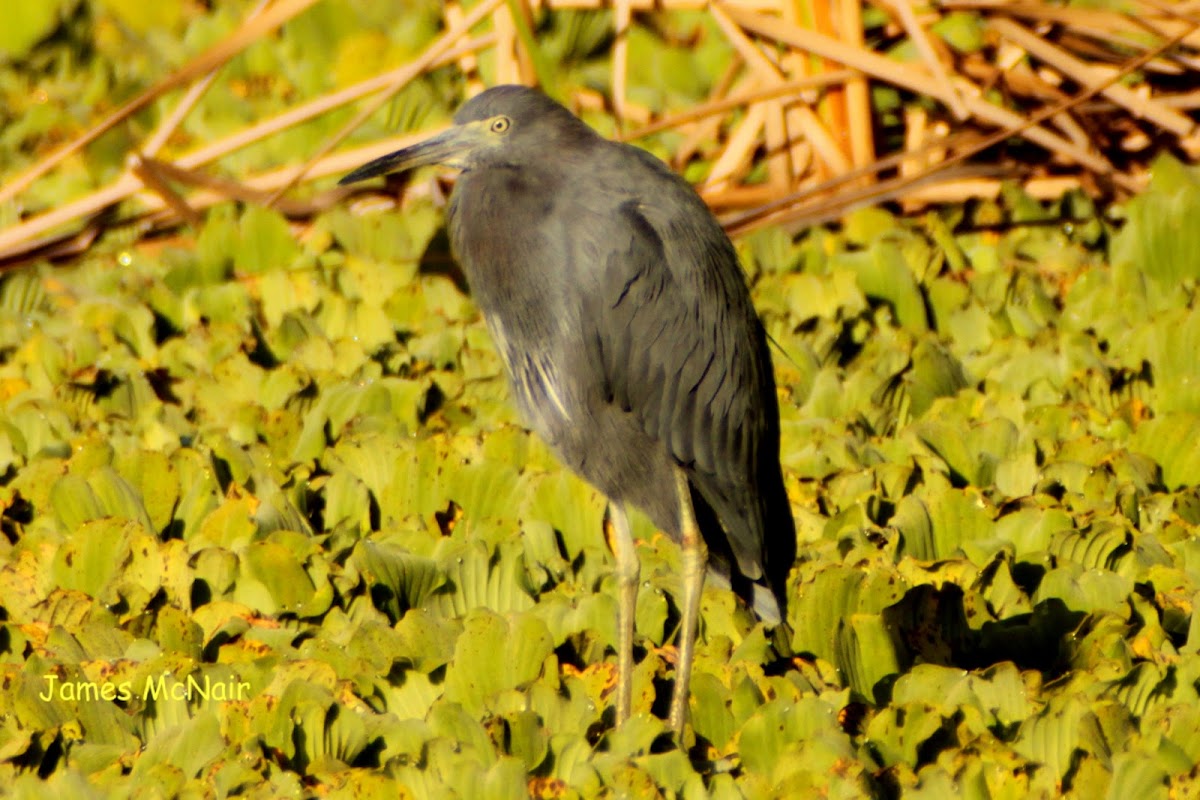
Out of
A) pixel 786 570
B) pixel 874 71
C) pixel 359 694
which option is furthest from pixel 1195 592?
pixel 874 71

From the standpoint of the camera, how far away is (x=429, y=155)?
3582mm

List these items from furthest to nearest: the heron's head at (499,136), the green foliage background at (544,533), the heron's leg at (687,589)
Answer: the heron's head at (499,136), the heron's leg at (687,589), the green foliage background at (544,533)

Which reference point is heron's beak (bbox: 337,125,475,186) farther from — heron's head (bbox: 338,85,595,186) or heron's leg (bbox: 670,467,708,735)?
heron's leg (bbox: 670,467,708,735)

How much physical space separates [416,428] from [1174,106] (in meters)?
3.09

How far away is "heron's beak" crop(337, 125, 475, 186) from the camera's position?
3568 millimetres

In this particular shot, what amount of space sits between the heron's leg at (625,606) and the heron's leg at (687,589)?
99mm

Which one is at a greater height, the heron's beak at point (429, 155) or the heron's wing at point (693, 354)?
the heron's beak at point (429, 155)

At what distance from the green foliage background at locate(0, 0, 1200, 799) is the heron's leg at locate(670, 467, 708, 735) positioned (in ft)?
0.18

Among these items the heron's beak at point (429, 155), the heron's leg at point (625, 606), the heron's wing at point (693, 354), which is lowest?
the heron's leg at point (625, 606)

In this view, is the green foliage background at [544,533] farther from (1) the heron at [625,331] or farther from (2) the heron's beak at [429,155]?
(2) the heron's beak at [429,155]

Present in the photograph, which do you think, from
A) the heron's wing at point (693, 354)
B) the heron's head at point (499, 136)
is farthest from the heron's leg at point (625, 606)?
the heron's head at point (499, 136)

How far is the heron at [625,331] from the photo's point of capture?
131 inches

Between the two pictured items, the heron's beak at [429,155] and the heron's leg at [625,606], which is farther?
the heron's beak at [429,155]

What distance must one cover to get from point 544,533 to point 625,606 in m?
0.56
